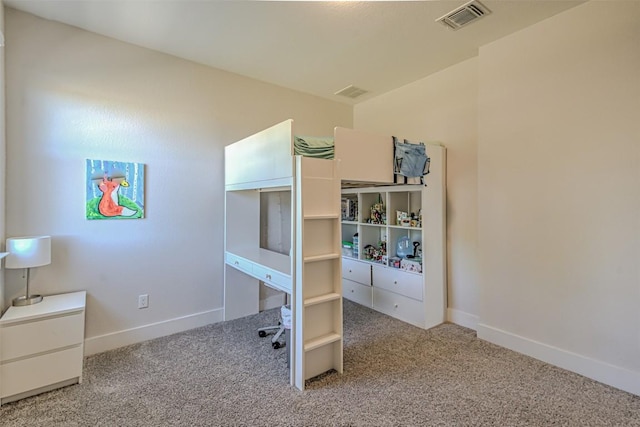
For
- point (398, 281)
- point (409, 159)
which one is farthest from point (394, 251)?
point (409, 159)

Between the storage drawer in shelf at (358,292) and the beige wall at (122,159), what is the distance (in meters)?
1.65

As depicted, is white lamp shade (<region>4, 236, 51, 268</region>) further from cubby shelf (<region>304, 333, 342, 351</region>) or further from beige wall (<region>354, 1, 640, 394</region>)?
beige wall (<region>354, 1, 640, 394</region>)

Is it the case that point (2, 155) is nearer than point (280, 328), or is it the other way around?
point (2, 155)

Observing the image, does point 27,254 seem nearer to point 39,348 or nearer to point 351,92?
point 39,348

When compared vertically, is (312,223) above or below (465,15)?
below

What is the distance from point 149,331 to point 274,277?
1499 millimetres

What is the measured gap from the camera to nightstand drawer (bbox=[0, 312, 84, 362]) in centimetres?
190

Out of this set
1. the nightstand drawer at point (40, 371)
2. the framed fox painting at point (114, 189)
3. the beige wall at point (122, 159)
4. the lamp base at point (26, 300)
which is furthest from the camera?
the framed fox painting at point (114, 189)

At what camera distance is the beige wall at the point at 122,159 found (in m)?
2.31

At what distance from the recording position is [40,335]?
200 cm

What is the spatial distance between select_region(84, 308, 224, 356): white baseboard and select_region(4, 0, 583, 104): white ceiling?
2.67 meters

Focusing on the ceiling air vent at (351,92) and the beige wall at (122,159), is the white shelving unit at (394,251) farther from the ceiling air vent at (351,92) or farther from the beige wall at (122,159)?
the beige wall at (122,159)

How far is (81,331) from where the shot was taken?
84.0 inches

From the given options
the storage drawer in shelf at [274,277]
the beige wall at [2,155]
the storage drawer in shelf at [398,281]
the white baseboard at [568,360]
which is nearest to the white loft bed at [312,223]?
the storage drawer in shelf at [274,277]
